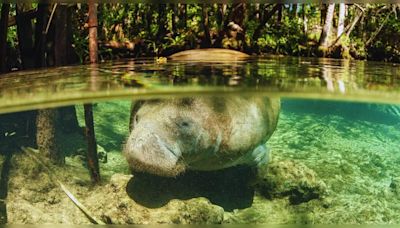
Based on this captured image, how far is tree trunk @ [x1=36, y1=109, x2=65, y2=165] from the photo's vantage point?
4.42 m

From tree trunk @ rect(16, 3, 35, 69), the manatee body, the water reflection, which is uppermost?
tree trunk @ rect(16, 3, 35, 69)

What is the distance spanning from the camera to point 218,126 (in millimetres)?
4453

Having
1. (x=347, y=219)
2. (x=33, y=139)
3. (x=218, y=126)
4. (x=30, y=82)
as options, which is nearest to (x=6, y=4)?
(x=30, y=82)

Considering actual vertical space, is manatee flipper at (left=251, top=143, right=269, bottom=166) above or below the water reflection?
below

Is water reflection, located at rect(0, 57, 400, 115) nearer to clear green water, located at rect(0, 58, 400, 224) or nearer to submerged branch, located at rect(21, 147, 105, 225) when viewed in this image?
clear green water, located at rect(0, 58, 400, 224)

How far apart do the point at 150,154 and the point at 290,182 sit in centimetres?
128

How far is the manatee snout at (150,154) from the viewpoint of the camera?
4.04 meters

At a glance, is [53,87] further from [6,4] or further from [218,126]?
[6,4]

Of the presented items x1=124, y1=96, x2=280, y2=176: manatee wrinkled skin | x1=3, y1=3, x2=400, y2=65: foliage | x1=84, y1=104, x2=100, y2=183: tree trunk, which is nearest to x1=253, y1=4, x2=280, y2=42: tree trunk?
x1=3, y1=3, x2=400, y2=65: foliage

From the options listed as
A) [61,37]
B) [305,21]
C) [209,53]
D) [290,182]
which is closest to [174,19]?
[209,53]

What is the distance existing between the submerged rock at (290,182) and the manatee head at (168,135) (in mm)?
532

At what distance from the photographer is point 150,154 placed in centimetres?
404

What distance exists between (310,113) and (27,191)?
2723 millimetres

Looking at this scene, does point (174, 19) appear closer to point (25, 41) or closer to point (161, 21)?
point (161, 21)
